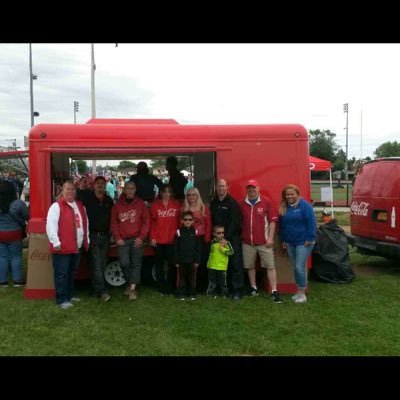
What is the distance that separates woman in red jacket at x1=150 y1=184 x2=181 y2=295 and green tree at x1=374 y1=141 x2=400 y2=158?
3526 inches

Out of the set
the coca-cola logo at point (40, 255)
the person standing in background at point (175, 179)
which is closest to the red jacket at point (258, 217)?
the person standing in background at point (175, 179)

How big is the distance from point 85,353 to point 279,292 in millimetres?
3269

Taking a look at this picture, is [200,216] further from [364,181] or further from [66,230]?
[364,181]

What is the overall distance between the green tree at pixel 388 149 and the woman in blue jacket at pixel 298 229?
8913 cm

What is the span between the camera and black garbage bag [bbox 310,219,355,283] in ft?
24.7

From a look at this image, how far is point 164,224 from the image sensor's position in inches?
259

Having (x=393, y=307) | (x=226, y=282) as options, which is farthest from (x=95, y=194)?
(x=393, y=307)

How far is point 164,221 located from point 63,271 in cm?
153

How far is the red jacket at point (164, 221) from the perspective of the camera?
259 inches

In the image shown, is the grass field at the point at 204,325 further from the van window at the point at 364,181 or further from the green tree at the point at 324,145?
the green tree at the point at 324,145

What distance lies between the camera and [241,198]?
6844 mm

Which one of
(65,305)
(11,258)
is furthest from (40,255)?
(11,258)
